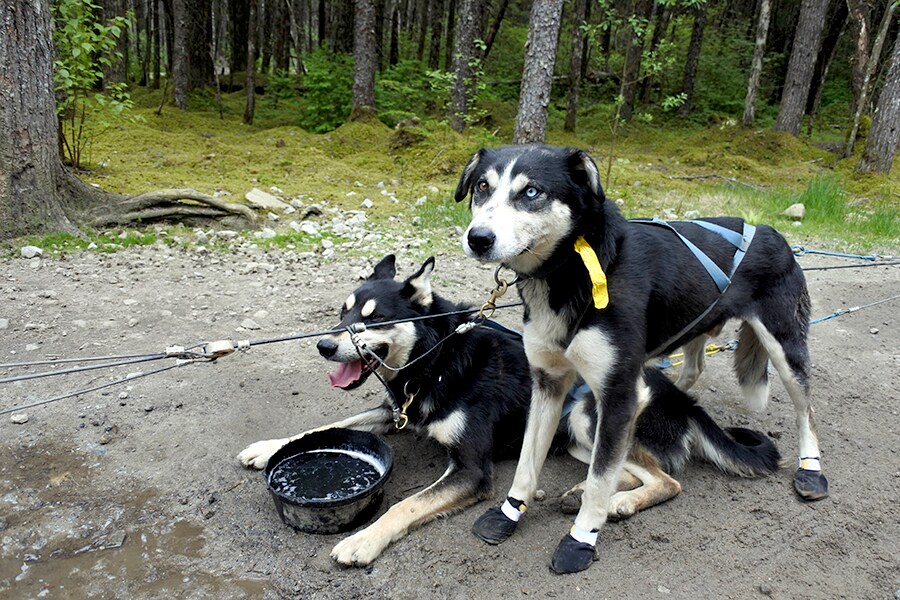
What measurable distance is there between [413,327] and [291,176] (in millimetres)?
7916

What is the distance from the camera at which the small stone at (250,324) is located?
549 centimetres

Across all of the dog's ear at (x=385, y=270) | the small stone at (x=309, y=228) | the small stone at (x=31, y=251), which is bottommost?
the small stone at (x=31, y=251)

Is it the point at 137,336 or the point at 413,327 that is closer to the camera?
the point at 413,327

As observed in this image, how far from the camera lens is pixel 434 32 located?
24609 mm

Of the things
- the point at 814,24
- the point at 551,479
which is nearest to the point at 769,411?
the point at 551,479

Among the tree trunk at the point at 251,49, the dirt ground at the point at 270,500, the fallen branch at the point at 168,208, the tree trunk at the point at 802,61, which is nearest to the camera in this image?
the dirt ground at the point at 270,500

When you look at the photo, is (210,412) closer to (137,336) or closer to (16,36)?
(137,336)

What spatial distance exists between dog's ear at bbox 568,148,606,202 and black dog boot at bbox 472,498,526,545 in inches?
64.0

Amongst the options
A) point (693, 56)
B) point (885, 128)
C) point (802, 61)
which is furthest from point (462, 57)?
point (693, 56)

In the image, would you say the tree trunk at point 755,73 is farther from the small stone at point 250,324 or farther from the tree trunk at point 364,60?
the small stone at point 250,324

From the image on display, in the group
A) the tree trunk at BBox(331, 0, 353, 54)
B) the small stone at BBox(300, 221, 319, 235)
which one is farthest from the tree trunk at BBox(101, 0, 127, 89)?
the small stone at BBox(300, 221, 319, 235)

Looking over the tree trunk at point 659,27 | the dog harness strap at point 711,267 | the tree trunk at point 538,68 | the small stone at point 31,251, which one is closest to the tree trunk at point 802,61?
the tree trunk at point 659,27

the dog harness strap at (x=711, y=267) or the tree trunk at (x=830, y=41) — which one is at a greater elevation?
the tree trunk at (x=830, y=41)

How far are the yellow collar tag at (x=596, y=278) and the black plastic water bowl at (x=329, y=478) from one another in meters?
1.47
